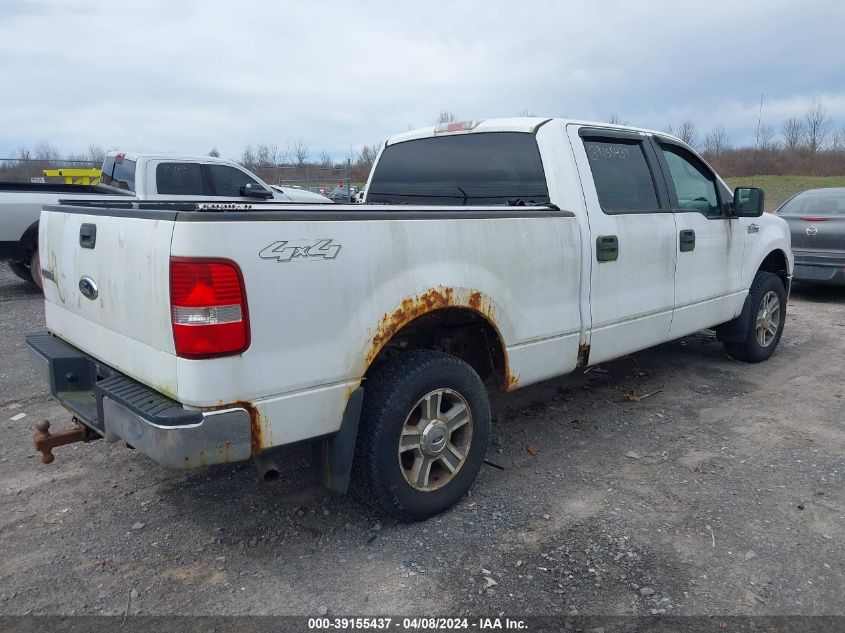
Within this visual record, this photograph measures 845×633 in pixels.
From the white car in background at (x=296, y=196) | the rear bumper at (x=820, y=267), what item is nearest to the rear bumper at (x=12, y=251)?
the white car in background at (x=296, y=196)

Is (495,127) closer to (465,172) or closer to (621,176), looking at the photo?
(465,172)

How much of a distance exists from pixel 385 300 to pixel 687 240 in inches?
109

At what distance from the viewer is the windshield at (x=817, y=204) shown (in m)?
9.62

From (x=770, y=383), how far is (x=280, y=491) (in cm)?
419

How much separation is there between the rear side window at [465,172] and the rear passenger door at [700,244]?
1272 millimetres

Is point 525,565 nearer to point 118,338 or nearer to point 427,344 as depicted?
point 427,344

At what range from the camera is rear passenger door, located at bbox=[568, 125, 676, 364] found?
4.05 metres

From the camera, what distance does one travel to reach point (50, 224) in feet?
11.3

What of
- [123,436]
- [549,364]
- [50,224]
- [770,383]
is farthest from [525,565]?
[770,383]

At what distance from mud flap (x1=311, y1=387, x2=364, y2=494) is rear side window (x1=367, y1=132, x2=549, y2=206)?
5.83ft

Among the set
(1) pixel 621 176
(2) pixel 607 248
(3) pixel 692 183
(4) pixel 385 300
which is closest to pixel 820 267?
(3) pixel 692 183

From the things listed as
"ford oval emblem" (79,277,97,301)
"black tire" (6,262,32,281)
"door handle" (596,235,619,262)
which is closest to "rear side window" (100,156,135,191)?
"black tire" (6,262,32,281)

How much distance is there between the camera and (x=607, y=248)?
405 centimetres

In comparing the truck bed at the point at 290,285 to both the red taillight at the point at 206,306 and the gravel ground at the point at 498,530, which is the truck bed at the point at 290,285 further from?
the gravel ground at the point at 498,530
